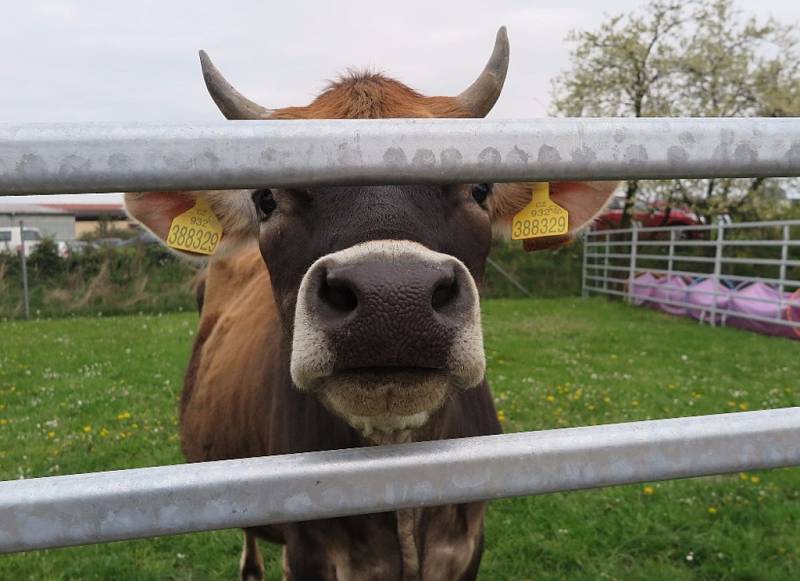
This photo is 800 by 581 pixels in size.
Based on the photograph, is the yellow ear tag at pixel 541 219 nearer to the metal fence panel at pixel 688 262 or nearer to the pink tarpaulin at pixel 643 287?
the metal fence panel at pixel 688 262

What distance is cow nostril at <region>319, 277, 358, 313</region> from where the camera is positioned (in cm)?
135

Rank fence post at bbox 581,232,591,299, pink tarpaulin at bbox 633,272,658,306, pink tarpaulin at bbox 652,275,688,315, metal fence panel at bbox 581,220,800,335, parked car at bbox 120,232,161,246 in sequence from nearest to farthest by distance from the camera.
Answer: metal fence panel at bbox 581,220,800,335 < pink tarpaulin at bbox 652,275,688,315 < pink tarpaulin at bbox 633,272,658,306 < parked car at bbox 120,232,161,246 < fence post at bbox 581,232,591,299

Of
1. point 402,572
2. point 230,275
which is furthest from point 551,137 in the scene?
point 230,275

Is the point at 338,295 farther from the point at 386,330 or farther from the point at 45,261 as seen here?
the point at 45,261

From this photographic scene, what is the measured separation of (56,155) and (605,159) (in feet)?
2.46

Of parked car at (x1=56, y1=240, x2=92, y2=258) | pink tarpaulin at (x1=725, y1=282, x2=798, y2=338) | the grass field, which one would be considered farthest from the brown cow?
parked car at (x1=56, y1=240, x2=92, y2=258)

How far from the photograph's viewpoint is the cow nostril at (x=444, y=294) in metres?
1.39

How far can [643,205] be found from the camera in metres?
19.4

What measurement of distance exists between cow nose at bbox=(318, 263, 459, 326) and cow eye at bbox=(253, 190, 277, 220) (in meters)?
0.79

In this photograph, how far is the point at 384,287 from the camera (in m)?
1.30

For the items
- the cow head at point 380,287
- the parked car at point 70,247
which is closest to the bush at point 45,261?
the parked car at point 70,247

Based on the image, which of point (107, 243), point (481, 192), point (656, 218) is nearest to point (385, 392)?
point (481, 192)

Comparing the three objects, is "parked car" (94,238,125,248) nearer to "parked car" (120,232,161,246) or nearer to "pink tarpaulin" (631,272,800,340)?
"parked car" (120,232,161,246)

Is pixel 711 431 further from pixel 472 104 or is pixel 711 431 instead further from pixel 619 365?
pixel 619 365
